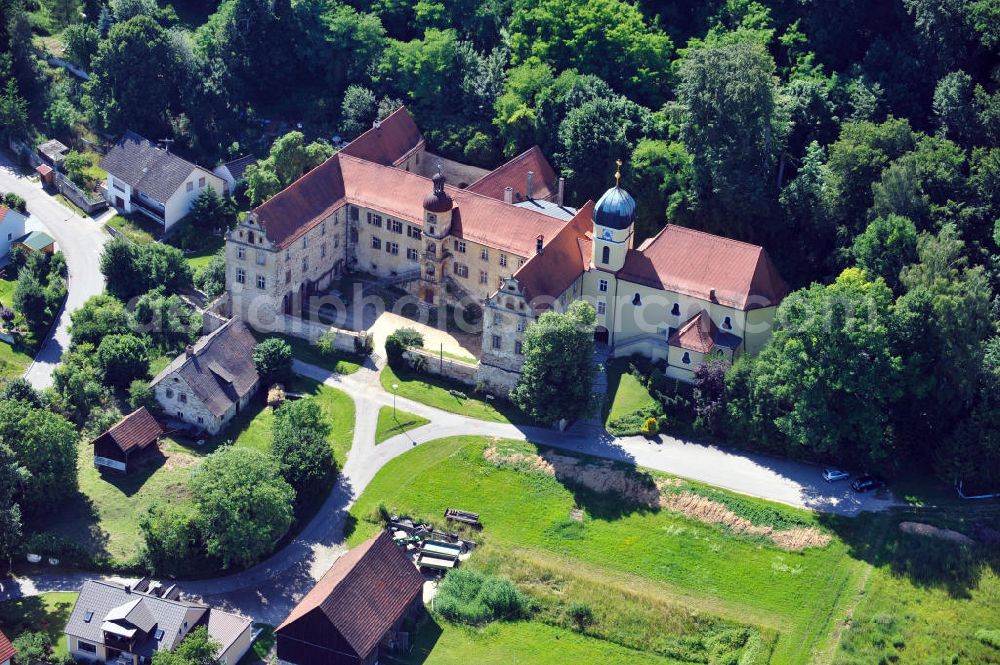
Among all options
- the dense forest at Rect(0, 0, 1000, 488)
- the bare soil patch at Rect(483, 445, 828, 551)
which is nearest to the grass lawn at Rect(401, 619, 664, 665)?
the bare soil patch at Rect(483, 445, 828, 551)

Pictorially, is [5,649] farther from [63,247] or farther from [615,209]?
[615,209]

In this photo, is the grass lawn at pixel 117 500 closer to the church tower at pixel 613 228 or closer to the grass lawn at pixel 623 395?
the grass lawn at pixel 623 395

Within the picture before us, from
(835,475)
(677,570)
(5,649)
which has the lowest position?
(5,649)

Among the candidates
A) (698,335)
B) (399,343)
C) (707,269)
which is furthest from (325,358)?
(707,269)

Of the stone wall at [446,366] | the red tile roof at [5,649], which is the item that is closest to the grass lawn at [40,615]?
the red tile roof at [5,649]

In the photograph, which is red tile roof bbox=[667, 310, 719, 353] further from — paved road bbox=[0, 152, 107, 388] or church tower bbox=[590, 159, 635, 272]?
paved road bbox=[0, 152, 107, 388]

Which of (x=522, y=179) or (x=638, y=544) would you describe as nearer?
(x=638, y=544)

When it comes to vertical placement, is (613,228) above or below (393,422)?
above
